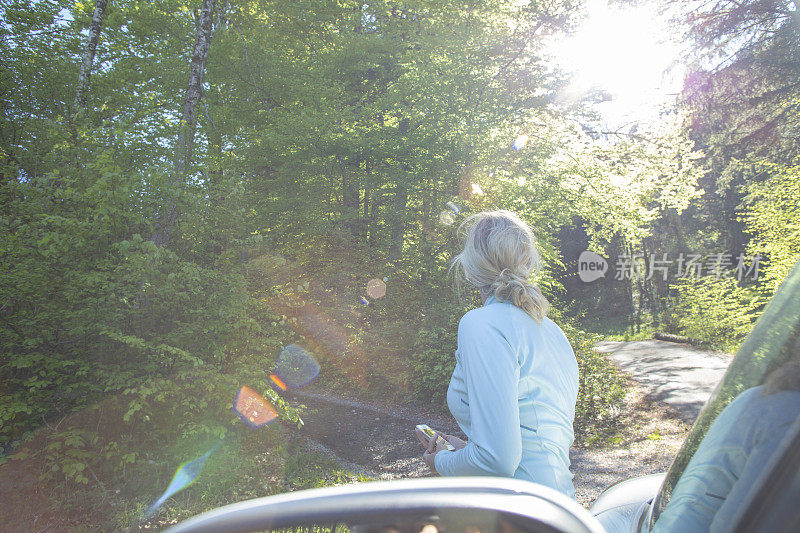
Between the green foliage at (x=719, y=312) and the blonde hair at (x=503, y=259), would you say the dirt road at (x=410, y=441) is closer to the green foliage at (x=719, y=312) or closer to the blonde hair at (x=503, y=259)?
the blonde hair at (x=503, y=259)

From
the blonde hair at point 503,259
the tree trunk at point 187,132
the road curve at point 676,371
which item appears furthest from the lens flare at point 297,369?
the blonde hair at point 503,259

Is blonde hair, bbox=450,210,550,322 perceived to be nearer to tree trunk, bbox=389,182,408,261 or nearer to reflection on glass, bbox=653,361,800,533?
reflection on glass, bbox=653,361,800,533

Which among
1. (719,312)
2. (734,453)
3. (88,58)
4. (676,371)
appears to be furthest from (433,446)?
(719,312)

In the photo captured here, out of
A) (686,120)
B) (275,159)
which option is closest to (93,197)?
(275,159)

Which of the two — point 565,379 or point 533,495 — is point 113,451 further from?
point 533,495

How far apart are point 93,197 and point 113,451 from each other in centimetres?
253

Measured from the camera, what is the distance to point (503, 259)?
6.21ft

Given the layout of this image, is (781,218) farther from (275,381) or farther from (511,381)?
(511,381)

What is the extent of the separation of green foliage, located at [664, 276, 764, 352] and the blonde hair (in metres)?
16.5

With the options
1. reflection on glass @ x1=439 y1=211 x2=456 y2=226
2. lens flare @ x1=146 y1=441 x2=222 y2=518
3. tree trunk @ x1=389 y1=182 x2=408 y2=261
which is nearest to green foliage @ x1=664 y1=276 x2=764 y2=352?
reflection on glass @ x1=439 y1=211 x2=456 y2=226

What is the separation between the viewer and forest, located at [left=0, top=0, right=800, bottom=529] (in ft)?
19.5

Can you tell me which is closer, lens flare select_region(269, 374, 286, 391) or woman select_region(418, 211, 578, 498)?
woman select_region(418, 211, 578, 498)

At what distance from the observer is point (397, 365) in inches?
442

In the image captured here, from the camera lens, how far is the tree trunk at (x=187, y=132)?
580cm
